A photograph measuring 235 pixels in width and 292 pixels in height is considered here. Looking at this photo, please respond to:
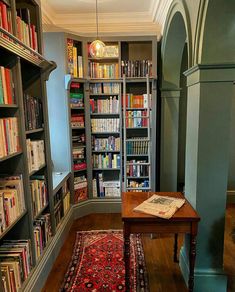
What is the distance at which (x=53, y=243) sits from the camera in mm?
2334

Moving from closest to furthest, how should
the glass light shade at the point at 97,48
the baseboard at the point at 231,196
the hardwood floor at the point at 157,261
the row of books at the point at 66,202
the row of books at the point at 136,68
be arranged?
1. the hardwood floor at the point at 157,261
2. the glass light shade at the point at 97,48
3. the row of books at the point at 66,202
4. the row of books at the point at 136,68
5. the baseboard at the point at 231,196

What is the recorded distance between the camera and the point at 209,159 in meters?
1.72

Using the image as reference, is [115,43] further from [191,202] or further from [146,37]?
[191,202]

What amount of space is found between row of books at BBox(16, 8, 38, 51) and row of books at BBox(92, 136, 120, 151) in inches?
64.8

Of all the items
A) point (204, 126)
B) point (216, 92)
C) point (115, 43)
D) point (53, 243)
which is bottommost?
point (53, 243)

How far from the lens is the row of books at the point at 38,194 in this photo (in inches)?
75.6

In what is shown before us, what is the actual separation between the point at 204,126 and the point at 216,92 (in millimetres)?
259

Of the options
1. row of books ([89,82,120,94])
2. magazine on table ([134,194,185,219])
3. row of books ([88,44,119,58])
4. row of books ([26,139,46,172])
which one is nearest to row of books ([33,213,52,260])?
row of books ([26,139,46,172])

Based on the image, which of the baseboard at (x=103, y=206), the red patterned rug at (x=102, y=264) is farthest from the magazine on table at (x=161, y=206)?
the baseboard at (x=103, y=206)

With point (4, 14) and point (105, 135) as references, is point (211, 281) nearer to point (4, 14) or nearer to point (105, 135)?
point (105, 135)

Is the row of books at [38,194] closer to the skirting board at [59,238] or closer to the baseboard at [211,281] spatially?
the skirting board at [59,238]

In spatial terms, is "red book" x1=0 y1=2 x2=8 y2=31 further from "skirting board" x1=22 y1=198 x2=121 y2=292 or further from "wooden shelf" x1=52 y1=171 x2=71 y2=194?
"skirting board" x1=22 y1=198 x2=121 y2=292

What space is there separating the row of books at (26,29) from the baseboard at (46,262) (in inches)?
73.4

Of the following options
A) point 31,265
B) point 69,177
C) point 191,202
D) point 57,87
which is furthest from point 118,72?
point 31,265
